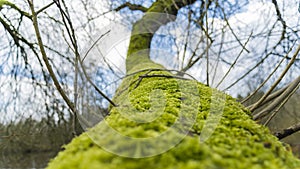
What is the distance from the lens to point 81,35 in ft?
14.0

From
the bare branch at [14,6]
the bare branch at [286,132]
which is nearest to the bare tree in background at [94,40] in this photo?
the bare branch at [14,6]

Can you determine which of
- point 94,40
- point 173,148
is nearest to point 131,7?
point 94,40

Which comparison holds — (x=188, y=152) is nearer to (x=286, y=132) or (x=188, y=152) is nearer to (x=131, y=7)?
(x=286, y=132)

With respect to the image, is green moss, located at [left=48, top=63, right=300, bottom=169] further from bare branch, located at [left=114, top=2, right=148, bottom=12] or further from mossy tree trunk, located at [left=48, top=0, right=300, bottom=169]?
bare branch, located at [left=114, top=2, right=148, bottom=12]

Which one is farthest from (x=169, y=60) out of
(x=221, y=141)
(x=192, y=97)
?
(x=221, y=141)

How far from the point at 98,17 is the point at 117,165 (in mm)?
4467

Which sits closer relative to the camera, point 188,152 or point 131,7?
point 188,152

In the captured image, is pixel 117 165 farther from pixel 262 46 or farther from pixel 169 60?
pixel 169 60

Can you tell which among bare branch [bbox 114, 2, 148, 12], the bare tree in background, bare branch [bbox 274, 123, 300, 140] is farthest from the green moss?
bare branch [bbox 114, 2, 148, 12]

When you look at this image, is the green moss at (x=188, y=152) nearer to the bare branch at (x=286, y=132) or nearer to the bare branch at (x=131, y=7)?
the bare branch at (x=286, y=132)

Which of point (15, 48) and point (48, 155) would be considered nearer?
point (15, 48)

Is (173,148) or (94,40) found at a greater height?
(94,40)

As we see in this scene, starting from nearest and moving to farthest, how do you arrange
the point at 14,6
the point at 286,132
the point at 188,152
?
the point at 188,152, the point at 286,132, the point at 14,6

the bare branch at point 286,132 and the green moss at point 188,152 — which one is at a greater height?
the bare branch at point 286,132
